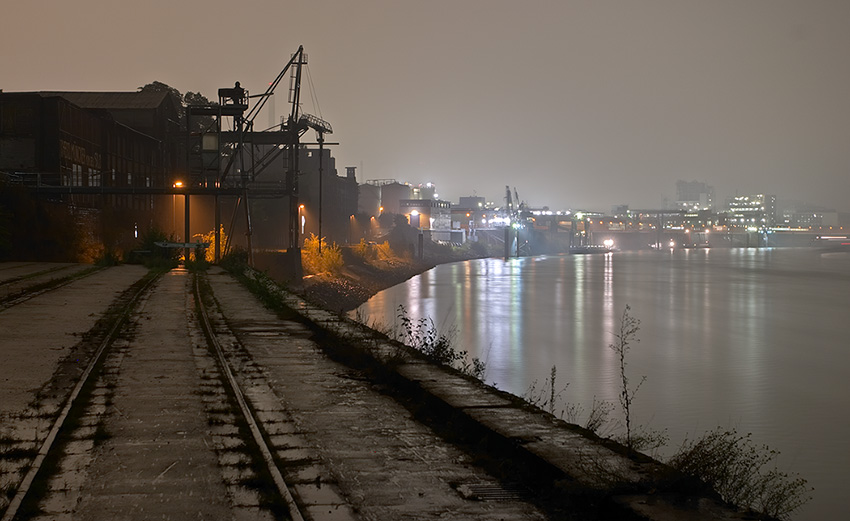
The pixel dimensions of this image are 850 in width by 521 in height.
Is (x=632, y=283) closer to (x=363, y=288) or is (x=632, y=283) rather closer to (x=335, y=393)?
(x=363, y=288)

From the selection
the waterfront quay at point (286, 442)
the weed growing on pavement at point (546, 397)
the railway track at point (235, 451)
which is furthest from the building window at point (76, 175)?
the railway track at point (235, 451)

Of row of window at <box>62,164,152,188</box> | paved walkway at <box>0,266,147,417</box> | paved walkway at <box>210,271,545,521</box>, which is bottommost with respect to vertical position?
paved walkway at <box>210,271,545,521</box>

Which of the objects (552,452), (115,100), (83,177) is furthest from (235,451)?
(115,100)

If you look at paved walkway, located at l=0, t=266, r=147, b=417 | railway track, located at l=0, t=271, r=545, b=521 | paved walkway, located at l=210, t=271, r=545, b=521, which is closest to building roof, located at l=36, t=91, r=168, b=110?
paved walkway, located at l=0, t=266, r=147, b=417

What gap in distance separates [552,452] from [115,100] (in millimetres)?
75622

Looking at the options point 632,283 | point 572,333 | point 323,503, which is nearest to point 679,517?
point 323,503

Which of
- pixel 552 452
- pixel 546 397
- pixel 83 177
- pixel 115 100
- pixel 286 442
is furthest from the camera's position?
pixel 115 100

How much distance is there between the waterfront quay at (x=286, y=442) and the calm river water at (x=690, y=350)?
830cm

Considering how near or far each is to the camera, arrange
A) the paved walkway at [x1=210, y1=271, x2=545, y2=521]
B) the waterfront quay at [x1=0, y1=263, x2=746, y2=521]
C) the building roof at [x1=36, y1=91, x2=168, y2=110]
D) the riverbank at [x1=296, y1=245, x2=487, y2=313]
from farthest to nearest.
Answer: the building roof at [x1=36, y1=91, x2=168, y2=110]
the riverbank at [x1=296, y1=245, x2=487, y2=313]
the paved walkway at [x1=210, y1=271, x2=545, y2=521]
the waterfront quay at [x1=0, y1=263, x2=746, y2=521]

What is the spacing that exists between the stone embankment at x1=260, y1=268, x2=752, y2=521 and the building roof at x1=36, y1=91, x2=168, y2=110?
66879 mm

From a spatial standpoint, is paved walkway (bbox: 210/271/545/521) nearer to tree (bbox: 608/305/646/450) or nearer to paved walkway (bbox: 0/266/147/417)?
tree (bbox: 608/305/646/450)

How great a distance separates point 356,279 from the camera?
72.4m

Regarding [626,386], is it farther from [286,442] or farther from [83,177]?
[83,177]

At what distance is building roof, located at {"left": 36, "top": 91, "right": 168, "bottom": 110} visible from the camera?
74188 mm
